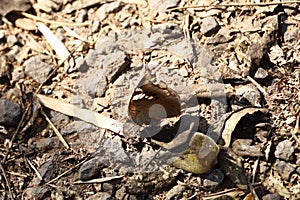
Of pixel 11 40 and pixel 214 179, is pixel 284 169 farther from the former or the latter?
pixel 11 40

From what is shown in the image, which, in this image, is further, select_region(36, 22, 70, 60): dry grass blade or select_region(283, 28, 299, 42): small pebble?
select_region(36, 22, 70, 60): dry grass blade

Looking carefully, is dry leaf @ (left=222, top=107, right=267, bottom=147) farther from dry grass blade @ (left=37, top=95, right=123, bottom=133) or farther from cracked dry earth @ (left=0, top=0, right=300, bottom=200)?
dry grass blade @ (left=37, top=95, right=123, bottom=133)

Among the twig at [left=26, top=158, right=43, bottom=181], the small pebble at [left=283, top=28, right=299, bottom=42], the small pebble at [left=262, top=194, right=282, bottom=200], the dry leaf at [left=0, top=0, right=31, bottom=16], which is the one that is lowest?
the small pebble at [left=262, top=194, right=282, bottom=200]

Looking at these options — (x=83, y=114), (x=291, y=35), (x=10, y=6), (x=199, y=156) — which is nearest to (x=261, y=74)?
(x=291, y=35)

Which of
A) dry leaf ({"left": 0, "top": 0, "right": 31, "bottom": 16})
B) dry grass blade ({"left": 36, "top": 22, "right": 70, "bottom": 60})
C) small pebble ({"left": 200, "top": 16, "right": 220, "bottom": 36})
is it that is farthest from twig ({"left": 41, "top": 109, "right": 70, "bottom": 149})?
small pebble ({"left": 200, "top": 16, "right": 220, "bottom": 36})

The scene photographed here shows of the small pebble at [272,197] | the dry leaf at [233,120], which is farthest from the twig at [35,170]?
the small pebble at [272,197]

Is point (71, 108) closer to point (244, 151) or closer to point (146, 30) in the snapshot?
point (146, 30)

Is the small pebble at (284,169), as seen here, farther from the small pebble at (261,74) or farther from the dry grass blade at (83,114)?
the dry grass blade at (83,114)
